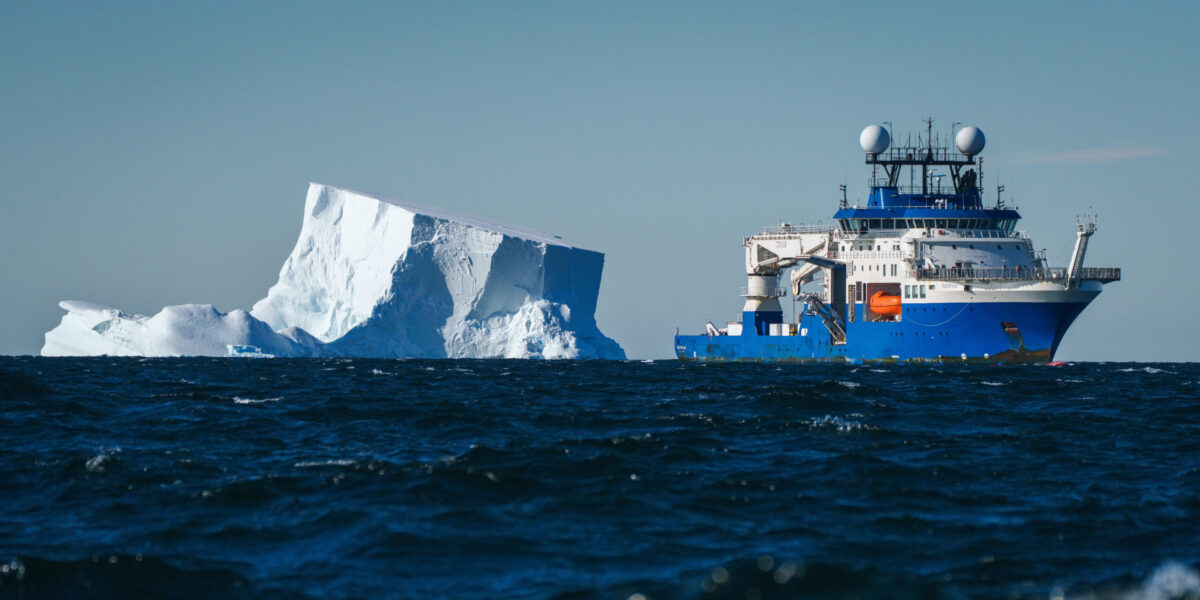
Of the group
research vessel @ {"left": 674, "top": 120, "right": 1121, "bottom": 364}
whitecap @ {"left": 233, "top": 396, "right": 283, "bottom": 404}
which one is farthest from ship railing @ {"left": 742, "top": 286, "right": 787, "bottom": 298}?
whitecap @ {"left": 233, "top": 396, "right": 283, "bottom": 404}

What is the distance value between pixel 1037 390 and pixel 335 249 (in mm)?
43719

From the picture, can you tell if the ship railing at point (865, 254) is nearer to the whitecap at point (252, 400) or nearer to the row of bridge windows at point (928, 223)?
the row of bridge windows at point (928, 223)

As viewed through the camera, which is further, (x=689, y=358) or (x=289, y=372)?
(x=689, y=358)

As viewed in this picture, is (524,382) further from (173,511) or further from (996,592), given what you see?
(996,592)

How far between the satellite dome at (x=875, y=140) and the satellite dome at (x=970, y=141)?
3.20m

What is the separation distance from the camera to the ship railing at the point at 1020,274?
46.9 meters

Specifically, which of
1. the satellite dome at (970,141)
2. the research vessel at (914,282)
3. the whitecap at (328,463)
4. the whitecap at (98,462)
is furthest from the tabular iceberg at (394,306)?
the whitecap at (328,463)

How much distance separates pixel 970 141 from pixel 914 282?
33.8 ft

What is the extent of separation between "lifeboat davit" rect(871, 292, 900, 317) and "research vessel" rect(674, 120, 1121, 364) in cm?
4

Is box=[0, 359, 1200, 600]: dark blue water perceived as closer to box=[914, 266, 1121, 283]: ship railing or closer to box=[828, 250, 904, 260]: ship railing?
box=[914, 266, 1121, 283]: ship railing

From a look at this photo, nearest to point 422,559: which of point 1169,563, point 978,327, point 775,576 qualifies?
point 775,576

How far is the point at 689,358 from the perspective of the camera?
65.5 metres

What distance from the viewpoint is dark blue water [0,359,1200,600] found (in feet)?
29.1

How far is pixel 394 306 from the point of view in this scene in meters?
59.8
